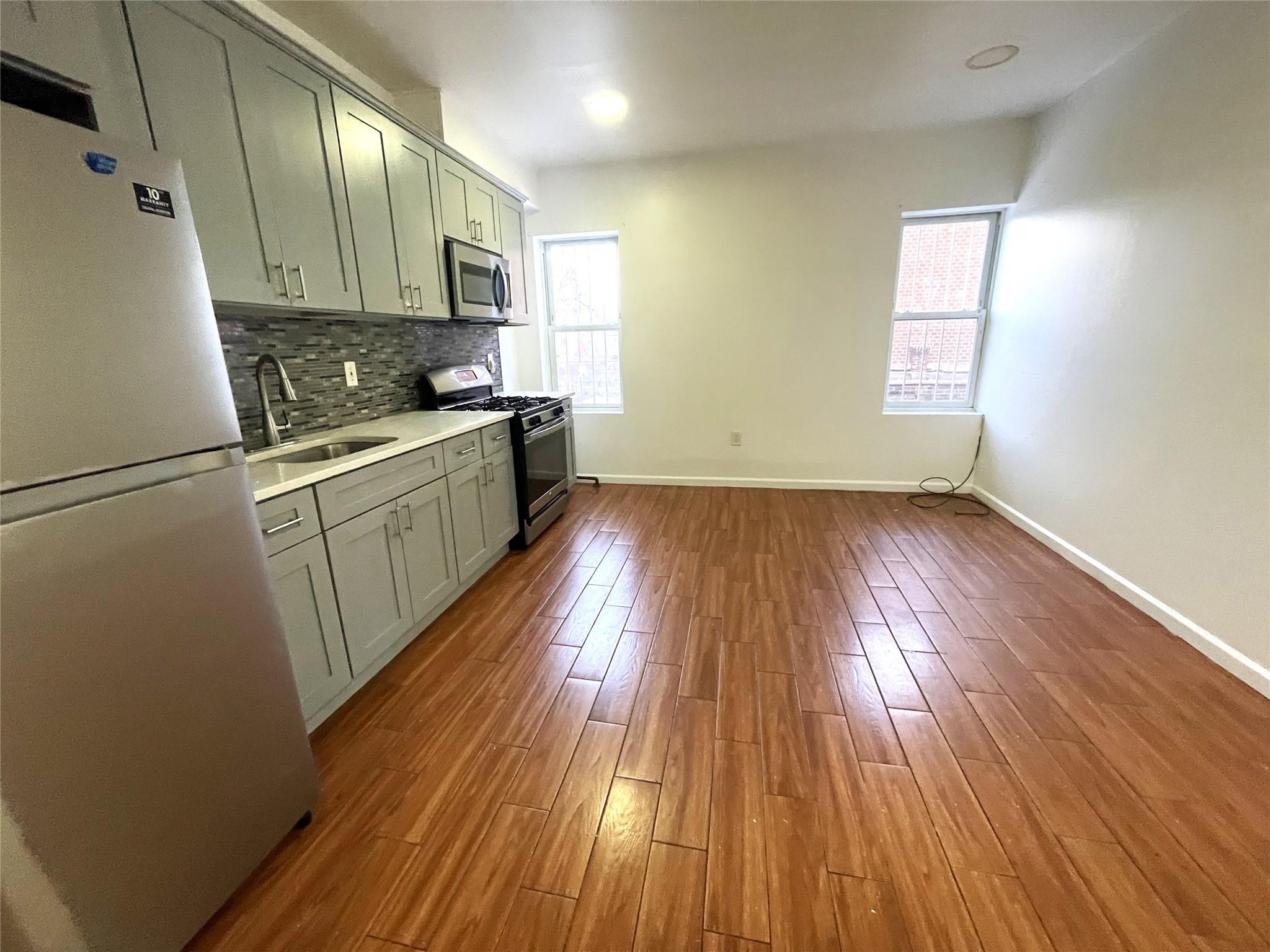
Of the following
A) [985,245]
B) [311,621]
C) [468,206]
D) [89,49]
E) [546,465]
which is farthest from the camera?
[985,245]

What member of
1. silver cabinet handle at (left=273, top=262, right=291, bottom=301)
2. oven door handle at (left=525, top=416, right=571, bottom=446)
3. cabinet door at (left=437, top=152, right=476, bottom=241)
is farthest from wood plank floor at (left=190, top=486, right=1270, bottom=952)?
cabinet door at (left=437, top=152, right=476, bottom=241)

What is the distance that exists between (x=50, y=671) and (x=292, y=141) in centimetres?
184

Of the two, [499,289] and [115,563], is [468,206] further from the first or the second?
[115,563]

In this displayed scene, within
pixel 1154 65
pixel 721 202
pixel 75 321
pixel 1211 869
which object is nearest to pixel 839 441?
pixel 721 202

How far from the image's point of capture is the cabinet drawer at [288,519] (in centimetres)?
137

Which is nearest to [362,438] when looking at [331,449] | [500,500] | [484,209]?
[331,449]

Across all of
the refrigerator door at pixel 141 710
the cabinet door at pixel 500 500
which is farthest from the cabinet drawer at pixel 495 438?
the refrigerator door at pixel 141 710

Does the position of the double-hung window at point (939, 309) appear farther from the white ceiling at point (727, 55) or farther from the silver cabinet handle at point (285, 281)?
the silver cabinet handle at point (285, 281)

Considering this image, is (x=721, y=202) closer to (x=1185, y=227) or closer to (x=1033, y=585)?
(x=1185, y=227)

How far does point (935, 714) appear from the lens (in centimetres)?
170

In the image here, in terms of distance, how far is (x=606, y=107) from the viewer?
2.94m

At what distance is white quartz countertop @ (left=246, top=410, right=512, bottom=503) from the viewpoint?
148cm

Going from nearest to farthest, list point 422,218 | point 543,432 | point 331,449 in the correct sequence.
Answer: point 331,449 → point 422,218 → point 543,432

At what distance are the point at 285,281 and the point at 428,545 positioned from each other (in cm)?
115
